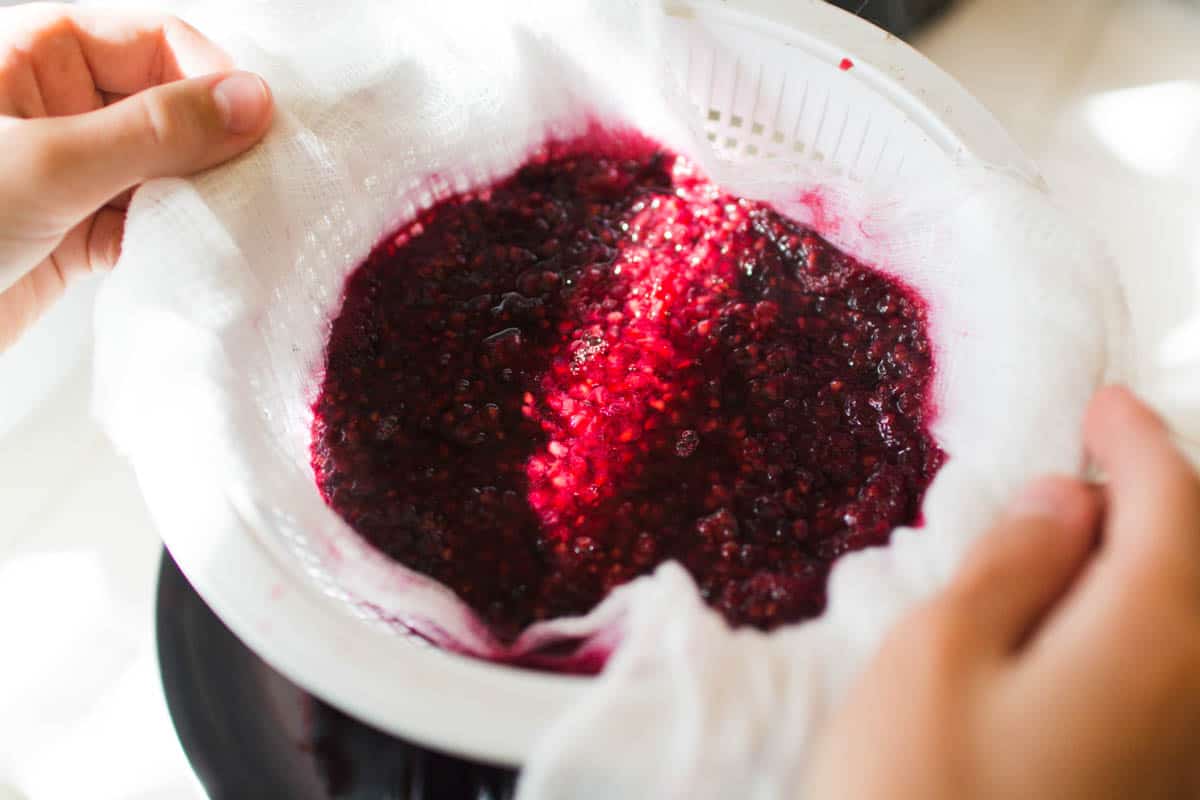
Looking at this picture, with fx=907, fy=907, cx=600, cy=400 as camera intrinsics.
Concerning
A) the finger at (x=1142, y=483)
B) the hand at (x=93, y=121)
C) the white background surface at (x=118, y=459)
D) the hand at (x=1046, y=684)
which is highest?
the hand at (x=93, y=121)

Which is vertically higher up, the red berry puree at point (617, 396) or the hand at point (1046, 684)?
the hand at point (1046, 684)

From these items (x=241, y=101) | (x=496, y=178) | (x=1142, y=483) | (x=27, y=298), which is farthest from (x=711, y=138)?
(x=27, y=298)

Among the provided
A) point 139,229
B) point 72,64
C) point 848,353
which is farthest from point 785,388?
point 72,64

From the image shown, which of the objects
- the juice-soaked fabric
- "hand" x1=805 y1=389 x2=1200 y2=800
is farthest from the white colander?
"hand" x1=805 y1=389 x2=1200 y2=800

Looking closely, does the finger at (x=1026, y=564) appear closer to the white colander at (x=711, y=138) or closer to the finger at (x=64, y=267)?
the white colander at (x=711, y=138)

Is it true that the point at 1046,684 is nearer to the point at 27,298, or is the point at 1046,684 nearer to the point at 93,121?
the point at 93,121

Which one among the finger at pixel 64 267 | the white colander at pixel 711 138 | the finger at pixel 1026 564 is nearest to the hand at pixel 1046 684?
the finger at pixel 1026 564
